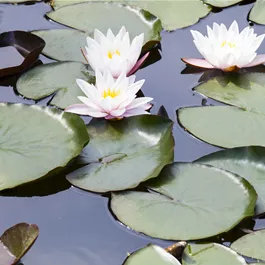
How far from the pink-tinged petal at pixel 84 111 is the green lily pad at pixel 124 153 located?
3 cm

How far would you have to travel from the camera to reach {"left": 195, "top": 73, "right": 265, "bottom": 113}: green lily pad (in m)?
1.91

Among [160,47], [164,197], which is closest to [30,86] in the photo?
[160,47]

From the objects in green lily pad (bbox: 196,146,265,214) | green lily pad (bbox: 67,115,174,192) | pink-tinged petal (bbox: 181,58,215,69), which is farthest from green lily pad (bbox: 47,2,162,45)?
green lily pad (bbox: 196,146,265,214)

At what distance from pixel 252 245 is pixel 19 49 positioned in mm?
1153

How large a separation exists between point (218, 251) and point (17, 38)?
3.81 feet

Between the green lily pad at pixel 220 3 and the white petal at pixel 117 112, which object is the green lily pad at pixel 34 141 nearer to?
the white petal at pixel 117 112

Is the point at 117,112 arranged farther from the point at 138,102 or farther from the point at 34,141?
the point at 34,141

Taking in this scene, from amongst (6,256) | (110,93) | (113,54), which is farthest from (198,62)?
(6,256)

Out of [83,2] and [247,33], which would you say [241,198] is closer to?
[247,33]

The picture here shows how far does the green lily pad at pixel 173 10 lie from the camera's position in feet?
7.80

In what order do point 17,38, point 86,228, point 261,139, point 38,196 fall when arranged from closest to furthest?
point 86,228
point 38,196
point 261,139
point 17,38

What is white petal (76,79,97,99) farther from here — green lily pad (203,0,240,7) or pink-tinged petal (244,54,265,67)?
green lily pad (203,0,240,7)

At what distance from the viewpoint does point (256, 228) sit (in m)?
1.50

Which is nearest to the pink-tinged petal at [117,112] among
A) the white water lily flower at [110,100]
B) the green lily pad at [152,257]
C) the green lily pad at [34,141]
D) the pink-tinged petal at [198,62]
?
the white water lily flower at [110,100]
